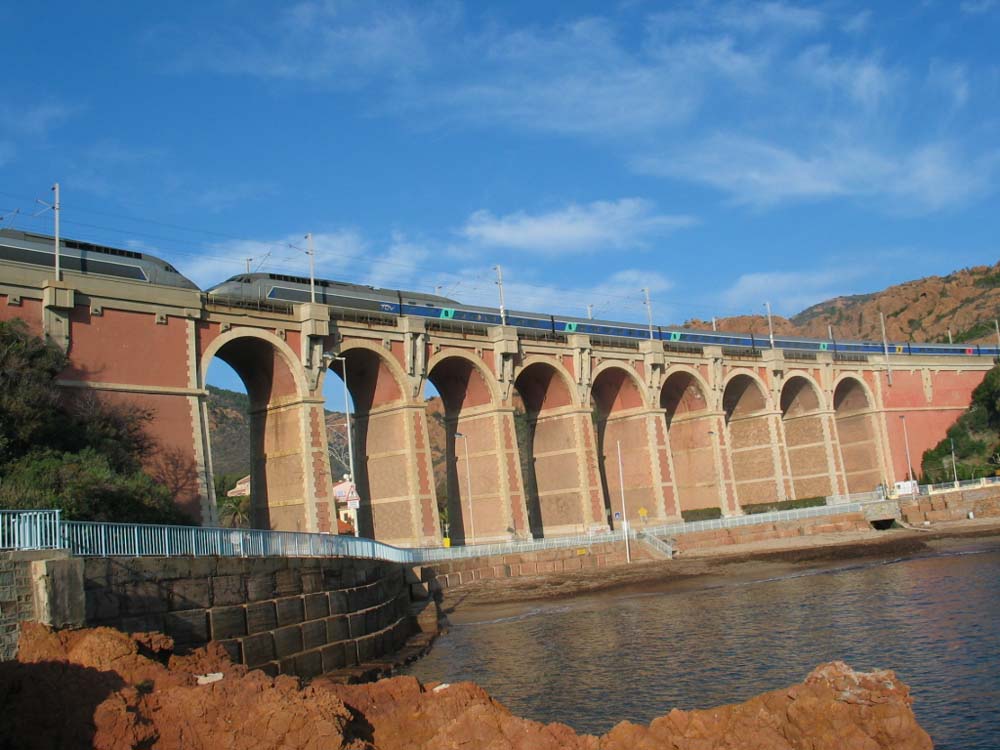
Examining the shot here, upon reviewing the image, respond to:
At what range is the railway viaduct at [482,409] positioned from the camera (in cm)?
3656

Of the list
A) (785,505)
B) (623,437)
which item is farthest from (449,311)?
(785,505)

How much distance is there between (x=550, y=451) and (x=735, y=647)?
35279mm

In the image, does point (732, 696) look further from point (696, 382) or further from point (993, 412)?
point (993, 412)

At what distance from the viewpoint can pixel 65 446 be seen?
30953 millimetres

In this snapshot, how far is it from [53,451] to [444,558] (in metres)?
16.9

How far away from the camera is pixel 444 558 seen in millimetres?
40594

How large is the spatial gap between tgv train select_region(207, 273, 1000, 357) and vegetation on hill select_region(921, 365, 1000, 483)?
10.8 m

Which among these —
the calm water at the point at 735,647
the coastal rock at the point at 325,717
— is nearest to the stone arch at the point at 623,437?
the calm water at the point at 735,647

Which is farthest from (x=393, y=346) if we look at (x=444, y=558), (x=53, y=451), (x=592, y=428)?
(x=53, y=451)

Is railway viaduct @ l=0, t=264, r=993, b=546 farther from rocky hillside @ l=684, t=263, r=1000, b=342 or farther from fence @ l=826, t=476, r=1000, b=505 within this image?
rocky hillside @ l=684, t=263, r=1000, b=342

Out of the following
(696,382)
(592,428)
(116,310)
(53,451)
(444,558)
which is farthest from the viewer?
(696,382)

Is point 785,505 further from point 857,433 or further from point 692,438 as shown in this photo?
point 857,433

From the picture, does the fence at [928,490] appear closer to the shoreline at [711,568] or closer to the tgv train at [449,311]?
the shoreline at [711,568]

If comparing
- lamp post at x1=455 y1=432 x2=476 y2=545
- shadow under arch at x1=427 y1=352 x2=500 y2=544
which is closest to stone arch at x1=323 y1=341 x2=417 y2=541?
shadow under arch at x1=427 y1=352 x2=500 y2=544
